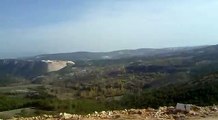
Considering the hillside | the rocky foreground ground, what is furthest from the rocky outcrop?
the rocky foreground ground

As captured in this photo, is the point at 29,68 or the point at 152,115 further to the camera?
the point at 29,68

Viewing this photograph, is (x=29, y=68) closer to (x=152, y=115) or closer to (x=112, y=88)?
(x=112, y=88)

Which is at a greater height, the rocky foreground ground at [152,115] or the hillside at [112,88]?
the rocky foreground ground at [152,115]

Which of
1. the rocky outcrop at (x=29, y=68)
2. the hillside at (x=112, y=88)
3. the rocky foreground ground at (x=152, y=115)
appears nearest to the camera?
the rocky foreground ground at (x=152, y=115)

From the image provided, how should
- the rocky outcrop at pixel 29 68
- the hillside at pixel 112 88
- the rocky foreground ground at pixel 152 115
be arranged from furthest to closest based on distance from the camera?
the rocky outcrop at pixel 29 68
the hillside at pixel 112 88
the rocky foreground ground at pixel 152 115

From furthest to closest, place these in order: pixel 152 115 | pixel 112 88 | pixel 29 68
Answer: pixel 29 68
pixel 112 88
pixel 152 115

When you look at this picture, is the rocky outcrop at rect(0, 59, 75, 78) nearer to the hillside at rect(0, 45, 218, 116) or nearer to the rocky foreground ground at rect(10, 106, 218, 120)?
the hillside at rect(0, 45, 218, 116)

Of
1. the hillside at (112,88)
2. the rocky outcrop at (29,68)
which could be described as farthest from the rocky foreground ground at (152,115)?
the rocky outcrop at (29,68)

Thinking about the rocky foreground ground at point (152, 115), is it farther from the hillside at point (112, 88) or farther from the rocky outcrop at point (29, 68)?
the rocky outcrop at point (29, 68)

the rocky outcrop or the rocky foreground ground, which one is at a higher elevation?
the rocky foreground ground

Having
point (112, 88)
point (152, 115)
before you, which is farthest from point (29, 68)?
point (152, 115)

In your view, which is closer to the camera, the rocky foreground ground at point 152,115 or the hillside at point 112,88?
the rocky foreground ground at point 152,115

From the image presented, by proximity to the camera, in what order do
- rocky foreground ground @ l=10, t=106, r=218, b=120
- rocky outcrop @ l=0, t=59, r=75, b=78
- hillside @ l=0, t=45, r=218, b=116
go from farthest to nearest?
rocky outcrop @ l=0, t=59, r=75, b=78 → hillside @ l=0, t=45, r=218, b=116 → rocky foreground ground @ l=10, t=106, r=218, b=120
